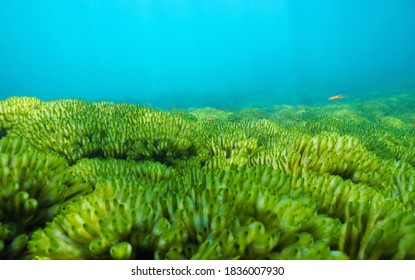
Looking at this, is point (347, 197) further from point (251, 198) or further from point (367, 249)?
point (251, 198)

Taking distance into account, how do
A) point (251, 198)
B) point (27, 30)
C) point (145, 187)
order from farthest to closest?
point (27, 30) → point (145, 187) → point (251, 198)

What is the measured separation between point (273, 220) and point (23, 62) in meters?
238

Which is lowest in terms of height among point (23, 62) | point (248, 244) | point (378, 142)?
point (378, 142)

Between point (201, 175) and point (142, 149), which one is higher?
point (201, 175)

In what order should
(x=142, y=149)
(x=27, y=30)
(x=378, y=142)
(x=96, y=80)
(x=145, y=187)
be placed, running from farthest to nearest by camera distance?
(x=27, y=30)
(x=96, y=80)
(x=378, y=142)
(x=142, y=149)
(x=145, y=187)

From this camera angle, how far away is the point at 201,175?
1523 mm

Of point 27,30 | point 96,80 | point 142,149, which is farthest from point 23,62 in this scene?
point 142,149

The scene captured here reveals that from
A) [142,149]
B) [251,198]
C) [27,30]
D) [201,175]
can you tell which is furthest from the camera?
[27,30]

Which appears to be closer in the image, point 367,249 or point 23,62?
point 367,249
